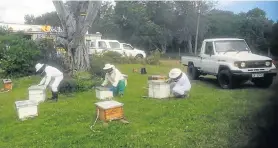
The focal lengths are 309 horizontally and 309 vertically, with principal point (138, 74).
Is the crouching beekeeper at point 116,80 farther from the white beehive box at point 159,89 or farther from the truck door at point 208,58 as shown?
the truck door at point 208,58

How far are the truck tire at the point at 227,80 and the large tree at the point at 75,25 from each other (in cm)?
632

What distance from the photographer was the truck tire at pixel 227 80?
1003 centimetres

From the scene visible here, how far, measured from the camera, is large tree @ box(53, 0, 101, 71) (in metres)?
13.4

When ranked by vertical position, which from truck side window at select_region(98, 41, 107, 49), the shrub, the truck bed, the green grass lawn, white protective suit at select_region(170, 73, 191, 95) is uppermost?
truck side window at select_region(98, 41, 107, 49)

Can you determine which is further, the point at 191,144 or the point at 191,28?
the point at 191,28

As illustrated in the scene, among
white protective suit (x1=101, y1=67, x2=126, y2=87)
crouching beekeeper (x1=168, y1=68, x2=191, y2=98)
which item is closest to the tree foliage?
white protective suit (x1=101, y1=67, x2=126, y2=87)

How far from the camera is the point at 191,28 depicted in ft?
83.0

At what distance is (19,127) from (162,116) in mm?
3183

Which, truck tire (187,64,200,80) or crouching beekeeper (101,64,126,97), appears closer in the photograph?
crouching beekeeper (101,64,126,97)

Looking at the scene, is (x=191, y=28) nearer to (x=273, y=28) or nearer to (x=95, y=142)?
(x=95, y=142)

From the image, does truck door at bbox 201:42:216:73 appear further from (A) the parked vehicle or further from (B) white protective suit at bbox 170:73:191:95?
(A) the parked vehicle

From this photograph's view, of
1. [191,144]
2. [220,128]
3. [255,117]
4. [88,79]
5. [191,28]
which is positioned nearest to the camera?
[255,117]

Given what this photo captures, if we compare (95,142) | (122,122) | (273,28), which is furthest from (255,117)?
(122,122)

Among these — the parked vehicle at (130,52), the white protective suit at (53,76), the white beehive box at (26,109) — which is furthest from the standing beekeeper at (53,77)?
the parked vehicle at (130,52)
